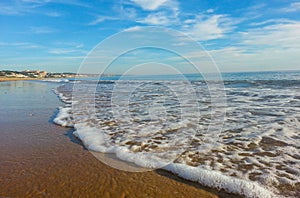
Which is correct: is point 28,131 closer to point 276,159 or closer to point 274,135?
point 276,159

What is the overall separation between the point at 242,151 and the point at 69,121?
18.3ft

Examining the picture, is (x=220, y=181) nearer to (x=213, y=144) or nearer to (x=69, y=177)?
(x=213, y=144)

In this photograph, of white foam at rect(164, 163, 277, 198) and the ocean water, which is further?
the ocean water

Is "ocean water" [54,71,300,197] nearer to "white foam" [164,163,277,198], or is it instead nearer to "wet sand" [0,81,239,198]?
"white foam" [164,163,277,198]

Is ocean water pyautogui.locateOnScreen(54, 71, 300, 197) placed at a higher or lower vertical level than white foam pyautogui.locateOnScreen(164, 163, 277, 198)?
higher

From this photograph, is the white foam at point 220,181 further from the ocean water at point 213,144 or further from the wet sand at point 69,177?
the wet sand at point 69,177

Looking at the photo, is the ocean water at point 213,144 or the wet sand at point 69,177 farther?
the ocean water at point 213,144

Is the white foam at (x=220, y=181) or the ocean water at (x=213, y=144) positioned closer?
the white foam at (x=220, y=181)

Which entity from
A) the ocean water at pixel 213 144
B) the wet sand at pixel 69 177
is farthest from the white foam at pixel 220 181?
the wet sand at pixel 69 177

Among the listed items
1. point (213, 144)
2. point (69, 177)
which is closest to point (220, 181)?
point (213, 144)

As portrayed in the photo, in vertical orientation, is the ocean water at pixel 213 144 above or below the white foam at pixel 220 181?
above

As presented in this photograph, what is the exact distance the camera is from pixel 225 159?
4211mm

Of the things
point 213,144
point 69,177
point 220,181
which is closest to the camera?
point 220,181

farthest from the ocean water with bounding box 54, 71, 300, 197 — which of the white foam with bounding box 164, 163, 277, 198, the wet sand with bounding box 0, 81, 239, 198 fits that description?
the wet sand with bounding box 0, 81, 239, 198
